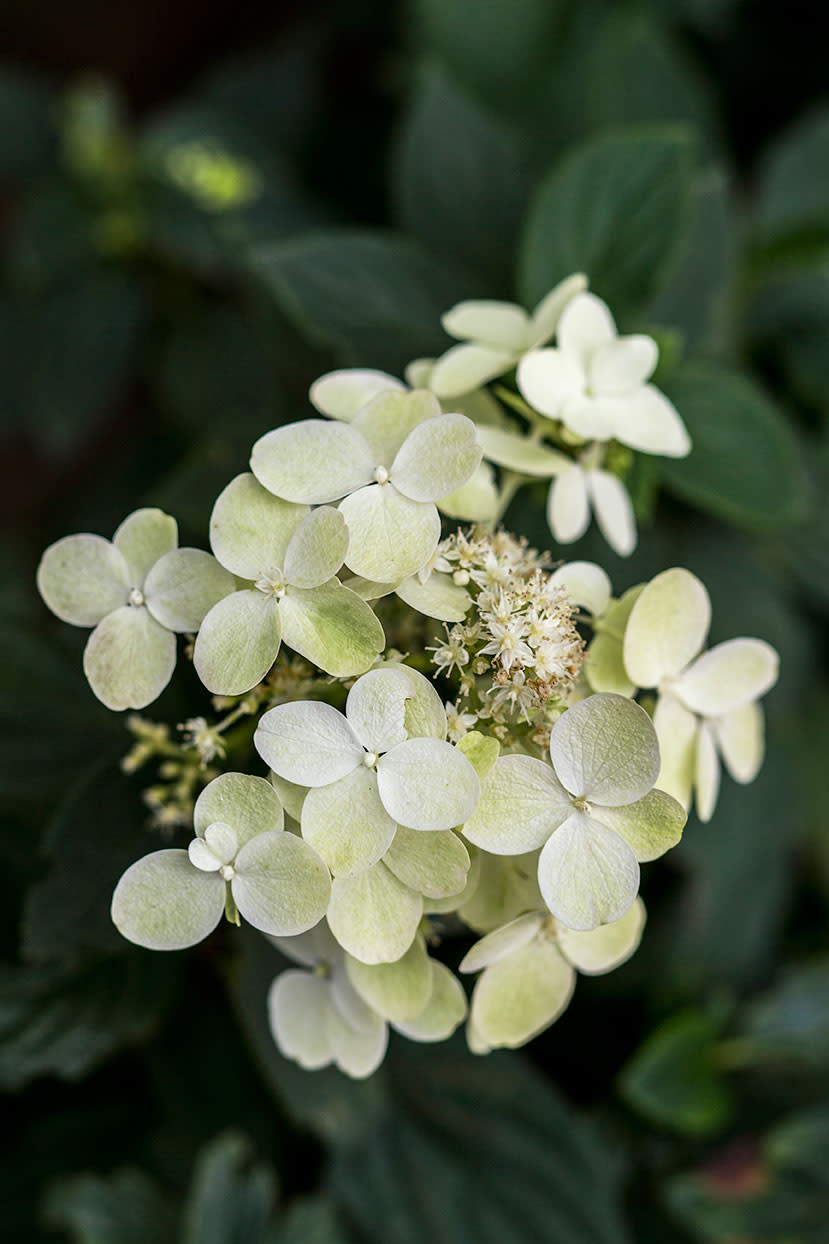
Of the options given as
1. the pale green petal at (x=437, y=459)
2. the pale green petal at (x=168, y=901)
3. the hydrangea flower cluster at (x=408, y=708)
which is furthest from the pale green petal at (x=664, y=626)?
the pale green petal at (x=168, y=901)

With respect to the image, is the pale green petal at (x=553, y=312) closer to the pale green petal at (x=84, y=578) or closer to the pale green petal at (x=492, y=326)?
the pale green petal at (x=492, y=326)

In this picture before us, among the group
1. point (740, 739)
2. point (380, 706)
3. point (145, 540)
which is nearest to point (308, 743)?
point (380, 706)

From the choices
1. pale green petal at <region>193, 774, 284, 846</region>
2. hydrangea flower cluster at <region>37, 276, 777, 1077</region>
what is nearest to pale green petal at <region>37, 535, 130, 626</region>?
hydrangea flower cluster at <region>37, 276, 777, 1077</region>

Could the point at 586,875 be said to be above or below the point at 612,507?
below

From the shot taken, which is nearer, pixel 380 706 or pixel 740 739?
pixel 380 706

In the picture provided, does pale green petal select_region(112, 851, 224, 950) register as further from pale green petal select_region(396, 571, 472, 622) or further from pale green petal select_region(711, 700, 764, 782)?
pale green petal select_region(711, 700, 764, 782)

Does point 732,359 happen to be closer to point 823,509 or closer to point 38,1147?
point 823,509

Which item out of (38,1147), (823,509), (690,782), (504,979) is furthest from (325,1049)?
(823,509)

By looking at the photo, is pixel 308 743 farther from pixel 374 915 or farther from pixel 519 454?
pixel 519 454
